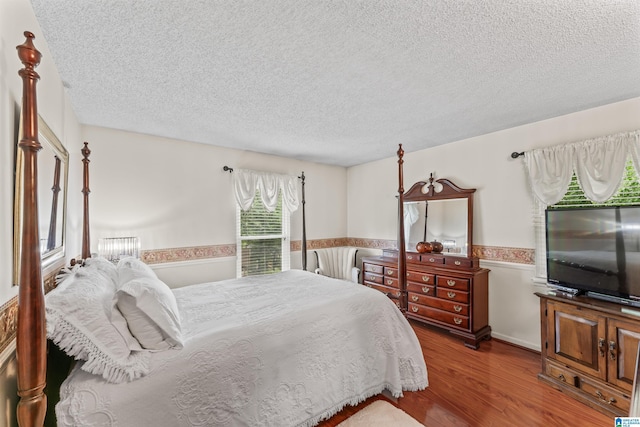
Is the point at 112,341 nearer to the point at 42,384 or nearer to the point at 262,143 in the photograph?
the point at 42,384

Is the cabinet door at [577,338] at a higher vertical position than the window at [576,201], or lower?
lower

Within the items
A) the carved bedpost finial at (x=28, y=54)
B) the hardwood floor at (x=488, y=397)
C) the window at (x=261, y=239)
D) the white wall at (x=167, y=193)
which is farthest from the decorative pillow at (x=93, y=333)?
the window at (x=261, y=239)

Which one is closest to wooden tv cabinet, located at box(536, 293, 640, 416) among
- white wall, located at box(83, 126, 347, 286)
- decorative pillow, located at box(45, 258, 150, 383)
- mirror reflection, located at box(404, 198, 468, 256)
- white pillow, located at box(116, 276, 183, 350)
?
mirror reflection, located at box(404, 198, 468, 256)

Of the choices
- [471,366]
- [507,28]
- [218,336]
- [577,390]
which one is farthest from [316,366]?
[507,28]

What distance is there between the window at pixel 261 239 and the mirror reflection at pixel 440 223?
201 cm

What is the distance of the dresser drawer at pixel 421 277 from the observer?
3.44m

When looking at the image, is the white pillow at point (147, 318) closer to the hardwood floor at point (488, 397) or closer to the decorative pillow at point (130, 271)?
the decorative pillow at point (130, 271)

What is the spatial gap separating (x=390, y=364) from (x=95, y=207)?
11.3 feet

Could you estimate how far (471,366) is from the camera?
268 centimetres

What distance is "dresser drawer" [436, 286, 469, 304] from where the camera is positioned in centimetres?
315

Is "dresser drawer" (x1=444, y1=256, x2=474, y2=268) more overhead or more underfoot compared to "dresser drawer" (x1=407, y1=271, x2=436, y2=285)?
more overhead

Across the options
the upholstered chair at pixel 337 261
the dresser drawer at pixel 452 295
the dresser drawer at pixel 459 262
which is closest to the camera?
the dresser drawer at pixel 452 295

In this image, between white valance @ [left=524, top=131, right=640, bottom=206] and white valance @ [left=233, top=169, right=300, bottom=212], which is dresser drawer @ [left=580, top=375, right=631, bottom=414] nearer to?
white valance @ [left=524, top=131, right=640, bottom=206]

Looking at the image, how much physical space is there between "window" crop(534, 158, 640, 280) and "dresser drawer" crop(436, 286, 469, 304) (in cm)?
79
